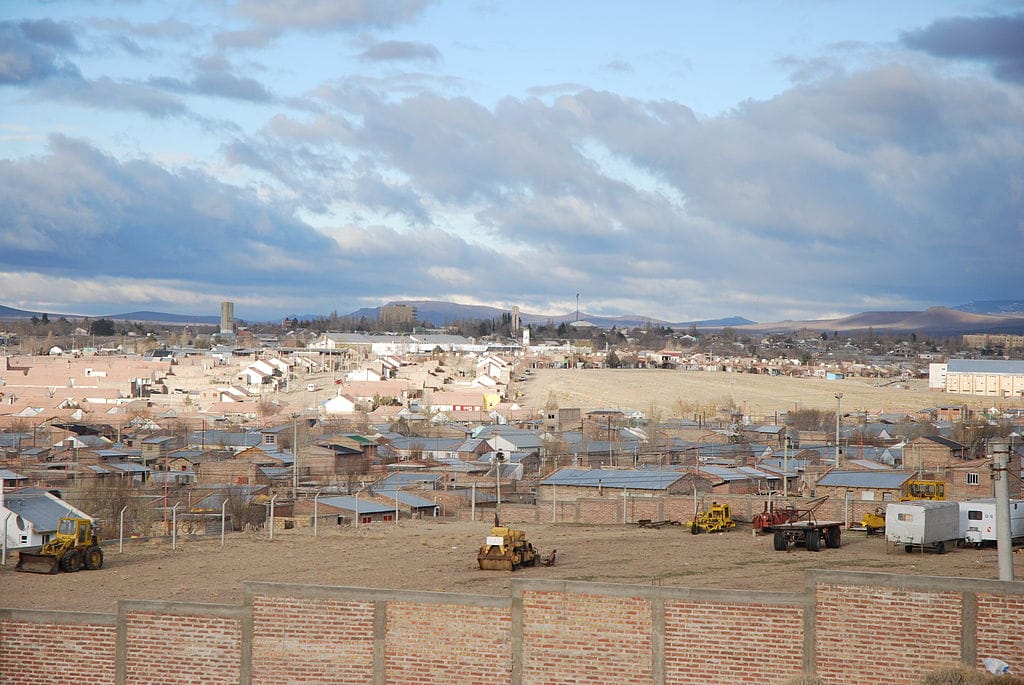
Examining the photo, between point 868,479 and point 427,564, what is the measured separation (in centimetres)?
1933

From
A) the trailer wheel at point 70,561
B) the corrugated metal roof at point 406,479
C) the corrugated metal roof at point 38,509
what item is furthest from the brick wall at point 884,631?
the corrugated metal roof at point 406,479

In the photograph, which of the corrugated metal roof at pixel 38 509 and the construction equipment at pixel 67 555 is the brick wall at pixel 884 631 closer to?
the construction equipment at pixel 67 555

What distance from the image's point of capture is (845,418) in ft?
283

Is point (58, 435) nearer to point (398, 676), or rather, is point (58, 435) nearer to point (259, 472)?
point (259, 472)

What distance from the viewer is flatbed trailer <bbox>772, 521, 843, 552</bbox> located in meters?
29.9

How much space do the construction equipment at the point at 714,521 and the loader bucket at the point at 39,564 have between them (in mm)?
17207

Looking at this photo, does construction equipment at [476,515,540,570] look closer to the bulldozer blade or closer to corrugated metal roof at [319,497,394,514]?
the bulldozer blade

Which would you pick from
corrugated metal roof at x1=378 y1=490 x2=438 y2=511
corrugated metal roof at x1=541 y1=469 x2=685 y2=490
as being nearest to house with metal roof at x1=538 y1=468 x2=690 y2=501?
corrugated metal roof at x1=541 y1=469 x2=685 y2=490

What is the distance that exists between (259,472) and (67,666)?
109 ft

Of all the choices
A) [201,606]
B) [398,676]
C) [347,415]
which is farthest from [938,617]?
[347,415]

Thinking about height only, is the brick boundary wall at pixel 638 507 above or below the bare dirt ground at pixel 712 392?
below

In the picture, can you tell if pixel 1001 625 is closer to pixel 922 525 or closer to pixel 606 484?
pixel 922 525

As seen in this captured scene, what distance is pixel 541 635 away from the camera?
16641 mm

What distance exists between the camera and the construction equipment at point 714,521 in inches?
1363
